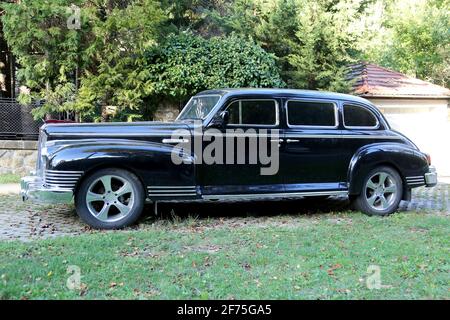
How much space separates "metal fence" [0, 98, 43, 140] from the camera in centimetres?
1215

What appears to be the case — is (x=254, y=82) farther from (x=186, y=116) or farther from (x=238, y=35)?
(x=186, y=116)

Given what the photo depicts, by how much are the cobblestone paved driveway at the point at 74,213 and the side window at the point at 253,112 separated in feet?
4.84

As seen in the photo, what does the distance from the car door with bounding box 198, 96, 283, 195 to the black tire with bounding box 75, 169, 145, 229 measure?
35.6 inches

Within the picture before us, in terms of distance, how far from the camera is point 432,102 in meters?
17.5

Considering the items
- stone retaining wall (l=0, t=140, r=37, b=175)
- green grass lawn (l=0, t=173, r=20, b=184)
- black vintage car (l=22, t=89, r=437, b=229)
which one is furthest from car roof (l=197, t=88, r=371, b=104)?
stone retaining wall (l=0, t=140, r=37, b=175)

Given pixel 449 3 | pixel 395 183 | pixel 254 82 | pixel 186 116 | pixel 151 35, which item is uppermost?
pixel 449 3

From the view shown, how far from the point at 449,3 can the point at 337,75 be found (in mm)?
16704

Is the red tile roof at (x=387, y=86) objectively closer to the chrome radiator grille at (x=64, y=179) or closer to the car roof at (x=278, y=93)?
the car roof at (x=278, y=93)

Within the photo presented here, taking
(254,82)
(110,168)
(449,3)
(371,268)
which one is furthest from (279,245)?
(449,3)

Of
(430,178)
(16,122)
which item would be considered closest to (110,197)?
(430,178)

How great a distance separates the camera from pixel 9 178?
11000mm

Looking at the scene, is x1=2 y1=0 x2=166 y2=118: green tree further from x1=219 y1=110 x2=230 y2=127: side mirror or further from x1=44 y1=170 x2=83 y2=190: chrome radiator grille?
x1=44 y1=170 x2=83 y2=190: chrome radiator grille

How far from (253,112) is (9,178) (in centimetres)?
662

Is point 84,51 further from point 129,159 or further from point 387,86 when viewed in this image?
point 387,86
